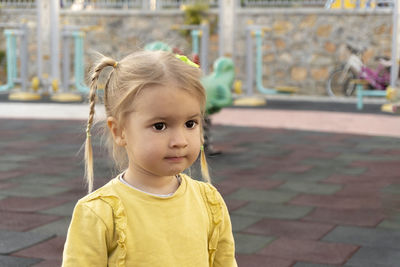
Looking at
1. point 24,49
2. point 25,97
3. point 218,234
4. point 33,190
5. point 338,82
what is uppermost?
point 218,234

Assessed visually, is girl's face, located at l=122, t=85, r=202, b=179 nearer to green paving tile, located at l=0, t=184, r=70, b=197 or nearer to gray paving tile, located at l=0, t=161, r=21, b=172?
green paving tile, located at l=0, t=184, r=70, b=197

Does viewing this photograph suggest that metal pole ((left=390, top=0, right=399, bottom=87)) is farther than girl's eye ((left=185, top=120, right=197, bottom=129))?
Yes

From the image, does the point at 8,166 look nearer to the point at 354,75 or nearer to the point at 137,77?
the point at 137,77

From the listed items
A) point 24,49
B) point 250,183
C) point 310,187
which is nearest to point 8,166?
point 250,183

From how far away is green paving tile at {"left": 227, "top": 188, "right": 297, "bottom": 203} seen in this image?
433cm

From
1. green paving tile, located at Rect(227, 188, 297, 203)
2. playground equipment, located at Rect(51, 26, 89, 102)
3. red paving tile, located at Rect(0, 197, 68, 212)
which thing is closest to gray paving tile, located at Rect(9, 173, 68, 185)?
red paving tile, located at Rect(0, 197, 68, 212)

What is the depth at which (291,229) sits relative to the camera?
360 centimetres

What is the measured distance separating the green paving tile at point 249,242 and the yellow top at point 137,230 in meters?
1.38

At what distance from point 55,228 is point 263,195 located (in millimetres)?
1462

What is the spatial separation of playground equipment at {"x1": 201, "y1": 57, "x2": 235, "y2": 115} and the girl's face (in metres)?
4.09

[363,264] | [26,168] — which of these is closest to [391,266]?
[363,264]

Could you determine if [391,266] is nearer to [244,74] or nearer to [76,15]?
[244,74]

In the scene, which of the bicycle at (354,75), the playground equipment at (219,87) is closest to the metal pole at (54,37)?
the bicycle at (354,75)

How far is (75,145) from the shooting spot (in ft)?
22.0
